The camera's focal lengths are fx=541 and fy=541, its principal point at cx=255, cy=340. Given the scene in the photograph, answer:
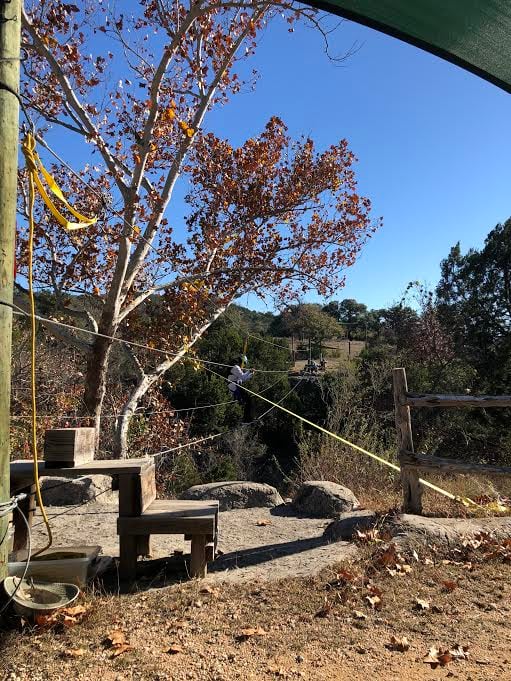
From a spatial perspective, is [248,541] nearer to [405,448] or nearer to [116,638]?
[405,448]

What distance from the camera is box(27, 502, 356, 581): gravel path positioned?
4.38m

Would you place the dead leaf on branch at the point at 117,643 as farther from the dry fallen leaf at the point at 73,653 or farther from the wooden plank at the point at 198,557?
the wooden plank at the point at 198,557

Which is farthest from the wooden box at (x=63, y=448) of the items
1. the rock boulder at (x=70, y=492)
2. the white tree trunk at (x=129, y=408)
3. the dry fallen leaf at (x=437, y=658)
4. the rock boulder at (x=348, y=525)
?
the white tree trunk at (x=129, y=408)

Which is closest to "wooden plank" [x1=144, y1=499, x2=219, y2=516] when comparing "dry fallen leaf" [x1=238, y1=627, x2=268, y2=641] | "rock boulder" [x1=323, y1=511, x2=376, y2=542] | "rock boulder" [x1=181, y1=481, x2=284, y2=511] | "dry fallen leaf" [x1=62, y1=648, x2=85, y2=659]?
"dry fallen leaf" [x1=238, y1=627, x2=268, y2=641]

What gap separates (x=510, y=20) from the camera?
6.44ft

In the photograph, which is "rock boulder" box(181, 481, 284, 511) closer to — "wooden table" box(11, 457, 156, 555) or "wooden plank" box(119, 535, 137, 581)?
"wooden table" box(11, 457, 156, 555)

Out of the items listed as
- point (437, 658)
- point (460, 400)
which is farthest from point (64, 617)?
point (460, 400)

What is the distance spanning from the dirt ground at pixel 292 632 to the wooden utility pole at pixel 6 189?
2.33 feet

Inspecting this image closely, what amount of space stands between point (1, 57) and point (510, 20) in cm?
232

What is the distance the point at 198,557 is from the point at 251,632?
99 cm

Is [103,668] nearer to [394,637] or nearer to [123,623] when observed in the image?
[123,623]

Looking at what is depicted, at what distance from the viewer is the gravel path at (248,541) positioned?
4383mm

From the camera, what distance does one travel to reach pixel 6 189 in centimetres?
273

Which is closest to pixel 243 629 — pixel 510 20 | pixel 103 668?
pixel 103 668
